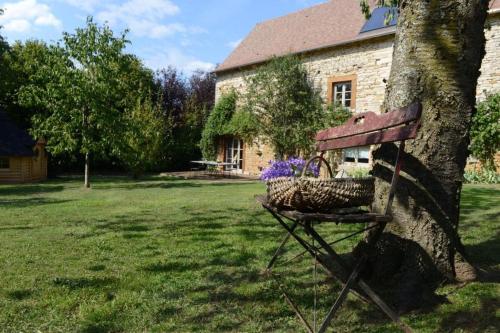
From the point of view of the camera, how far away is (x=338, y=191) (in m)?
2.50

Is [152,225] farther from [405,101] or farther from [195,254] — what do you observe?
[405,101]

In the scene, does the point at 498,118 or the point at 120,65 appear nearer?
the point at 498,118

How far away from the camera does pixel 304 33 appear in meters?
19.2

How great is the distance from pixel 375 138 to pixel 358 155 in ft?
44.4

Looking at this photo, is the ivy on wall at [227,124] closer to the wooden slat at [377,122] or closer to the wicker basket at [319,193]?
the wooden slat at [377,122]

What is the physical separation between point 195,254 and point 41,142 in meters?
16.2

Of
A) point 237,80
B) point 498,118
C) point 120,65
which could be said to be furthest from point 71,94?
point 498,118

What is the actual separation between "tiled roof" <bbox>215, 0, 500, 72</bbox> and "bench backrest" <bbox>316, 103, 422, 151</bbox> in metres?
12.7

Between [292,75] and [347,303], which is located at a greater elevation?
[292,75]

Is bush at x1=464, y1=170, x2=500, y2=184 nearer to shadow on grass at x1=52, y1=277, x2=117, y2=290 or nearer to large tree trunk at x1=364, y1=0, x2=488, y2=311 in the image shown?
large tree trunk at x1=364, y1=0, x2=488, y2=311

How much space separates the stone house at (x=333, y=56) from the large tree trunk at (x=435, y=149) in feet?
35.4

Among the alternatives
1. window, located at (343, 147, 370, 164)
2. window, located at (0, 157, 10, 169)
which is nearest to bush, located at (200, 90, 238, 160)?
window, located at (343, 147, 370, 164)

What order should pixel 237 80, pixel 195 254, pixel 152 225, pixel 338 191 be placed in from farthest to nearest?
pixel 237 80
pixel 152 225
pixel 195 254
pixel 338 191

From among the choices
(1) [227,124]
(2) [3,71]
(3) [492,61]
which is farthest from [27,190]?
(3) [492,61]
